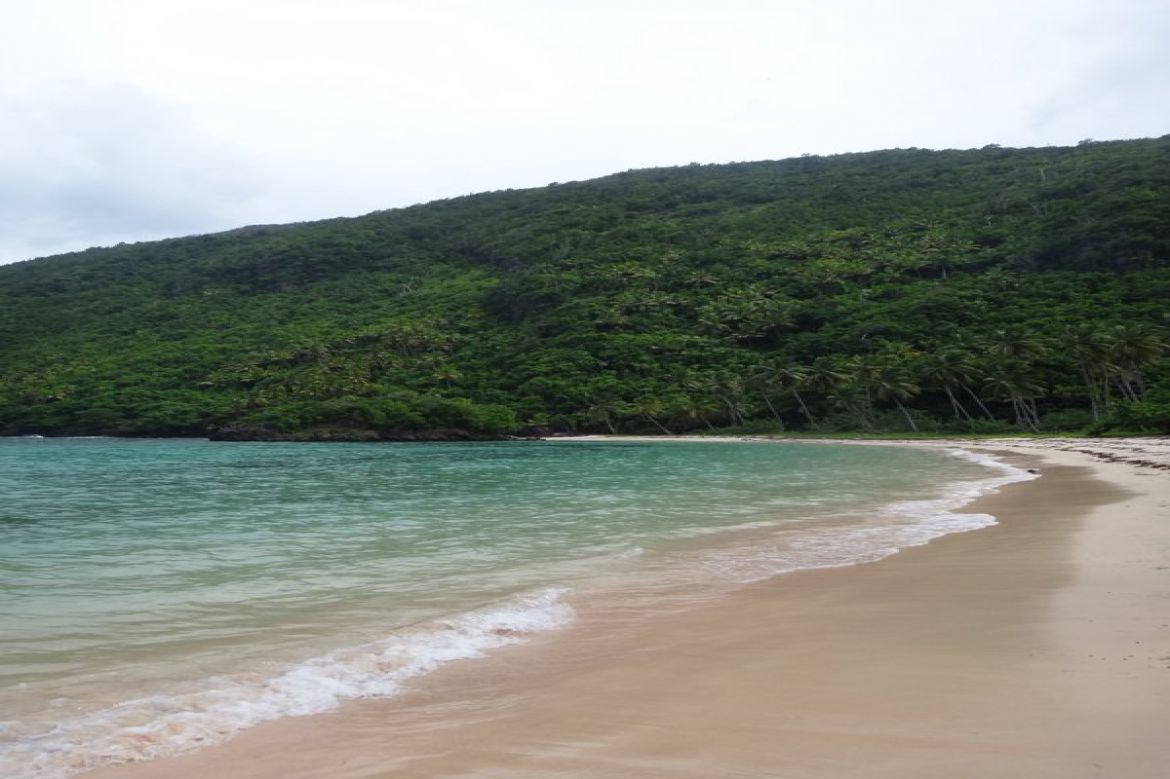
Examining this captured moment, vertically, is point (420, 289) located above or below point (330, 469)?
above

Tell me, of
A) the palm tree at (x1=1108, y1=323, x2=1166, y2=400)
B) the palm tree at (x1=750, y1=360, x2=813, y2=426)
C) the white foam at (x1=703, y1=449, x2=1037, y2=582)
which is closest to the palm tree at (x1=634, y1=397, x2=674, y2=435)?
the palm tree at (x1=750, y1=360, x2=813, y2=426)

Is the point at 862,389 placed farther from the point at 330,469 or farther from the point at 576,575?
the point at 576,575

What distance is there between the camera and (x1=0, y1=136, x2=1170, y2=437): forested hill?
6612 cm

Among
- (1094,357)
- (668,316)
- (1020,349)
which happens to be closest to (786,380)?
(1020,349)

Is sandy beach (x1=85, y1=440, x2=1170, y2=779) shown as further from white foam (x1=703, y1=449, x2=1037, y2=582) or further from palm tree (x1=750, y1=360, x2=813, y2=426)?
palm tree (x1=750, y1=360, x2=813, y2=426)

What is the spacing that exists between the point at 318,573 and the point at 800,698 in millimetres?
6585

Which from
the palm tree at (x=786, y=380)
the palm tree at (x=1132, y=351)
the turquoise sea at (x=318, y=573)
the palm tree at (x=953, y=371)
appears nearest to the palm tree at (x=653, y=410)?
the palm tree at (x=786, y=380)

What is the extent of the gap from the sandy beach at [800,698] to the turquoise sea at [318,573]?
1.75 feet

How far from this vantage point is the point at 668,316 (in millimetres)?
90938

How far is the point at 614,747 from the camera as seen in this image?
413cm

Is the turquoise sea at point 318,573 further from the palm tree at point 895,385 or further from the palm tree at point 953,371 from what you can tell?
the palm tree at point 895,385

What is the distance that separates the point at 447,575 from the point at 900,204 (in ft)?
359

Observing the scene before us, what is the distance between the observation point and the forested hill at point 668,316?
66.1 meters

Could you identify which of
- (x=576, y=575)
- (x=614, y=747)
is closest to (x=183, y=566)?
(x=576, y=575)
